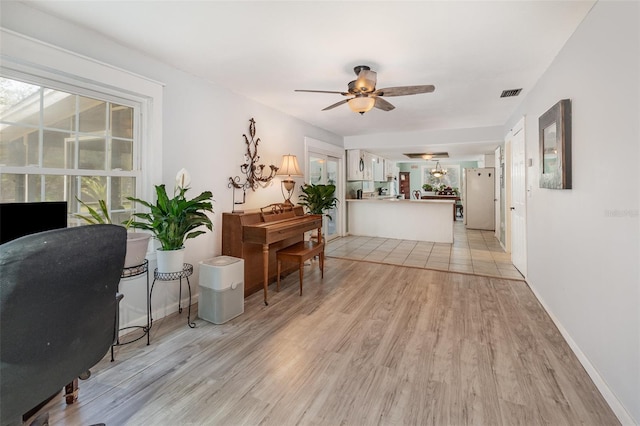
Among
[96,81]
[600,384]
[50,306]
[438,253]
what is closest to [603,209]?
[600,384]

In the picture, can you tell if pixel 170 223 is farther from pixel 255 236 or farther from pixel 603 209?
pixel 603 209

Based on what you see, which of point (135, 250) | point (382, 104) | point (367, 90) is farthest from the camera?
point (382, 104)

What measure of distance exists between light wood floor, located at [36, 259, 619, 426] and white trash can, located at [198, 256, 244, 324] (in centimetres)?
10

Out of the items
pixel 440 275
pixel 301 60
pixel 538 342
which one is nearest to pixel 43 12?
pixel 301 60

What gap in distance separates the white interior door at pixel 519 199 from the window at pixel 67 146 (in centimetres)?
435

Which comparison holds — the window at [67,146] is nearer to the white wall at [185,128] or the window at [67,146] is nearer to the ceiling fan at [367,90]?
the white wall at [185,128]

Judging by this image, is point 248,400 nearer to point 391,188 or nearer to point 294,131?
point 294,131

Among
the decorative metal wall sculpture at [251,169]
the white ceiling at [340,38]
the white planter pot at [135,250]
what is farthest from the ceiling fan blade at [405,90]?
the white planter pot at [135,250]

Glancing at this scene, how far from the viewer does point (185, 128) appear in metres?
2.92

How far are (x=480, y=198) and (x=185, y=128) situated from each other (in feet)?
24.1

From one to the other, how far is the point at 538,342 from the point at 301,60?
3019mm

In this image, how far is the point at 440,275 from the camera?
3979mm

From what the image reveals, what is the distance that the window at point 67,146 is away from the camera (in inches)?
76.0

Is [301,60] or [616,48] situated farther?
[301,60]
